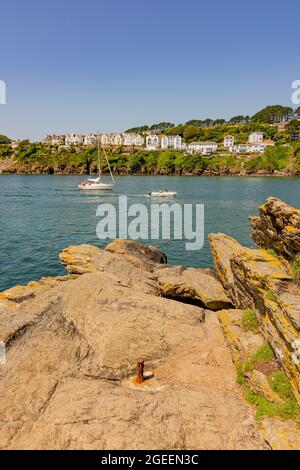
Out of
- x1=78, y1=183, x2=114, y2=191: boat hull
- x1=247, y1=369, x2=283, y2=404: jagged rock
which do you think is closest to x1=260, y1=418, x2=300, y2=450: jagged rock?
x1=247, y1=369, x2=283, y2=404: jagged rock

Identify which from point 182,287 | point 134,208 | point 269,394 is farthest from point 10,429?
point 134,208

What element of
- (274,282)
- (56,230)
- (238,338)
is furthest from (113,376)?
(56,230)

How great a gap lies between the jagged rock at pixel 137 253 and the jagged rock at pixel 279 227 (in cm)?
A: 953

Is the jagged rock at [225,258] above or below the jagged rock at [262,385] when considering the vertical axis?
above

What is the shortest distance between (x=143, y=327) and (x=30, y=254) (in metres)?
24.5

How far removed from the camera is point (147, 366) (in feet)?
41.4

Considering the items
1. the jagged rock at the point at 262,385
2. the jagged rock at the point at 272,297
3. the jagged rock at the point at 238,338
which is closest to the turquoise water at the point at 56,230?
the jagged rock at the point at 272,297

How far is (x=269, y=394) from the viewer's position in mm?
9977

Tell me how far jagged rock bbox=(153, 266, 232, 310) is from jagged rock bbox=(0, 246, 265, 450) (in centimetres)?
302

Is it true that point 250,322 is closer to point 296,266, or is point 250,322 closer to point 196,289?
point 296,266

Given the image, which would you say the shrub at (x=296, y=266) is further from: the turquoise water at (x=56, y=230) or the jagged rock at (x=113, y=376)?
the turquoise water at (x=56, y=230)

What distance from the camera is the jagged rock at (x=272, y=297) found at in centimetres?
995

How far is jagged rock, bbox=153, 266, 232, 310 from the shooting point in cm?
1900
